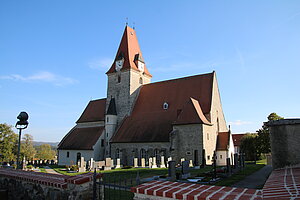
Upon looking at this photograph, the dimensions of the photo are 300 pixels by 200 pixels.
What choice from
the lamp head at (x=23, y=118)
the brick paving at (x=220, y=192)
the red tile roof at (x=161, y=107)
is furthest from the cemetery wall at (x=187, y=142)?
the brick paving at (x=220, y=192)

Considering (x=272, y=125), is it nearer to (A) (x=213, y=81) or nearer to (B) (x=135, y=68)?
(A) (x=213, y=81)

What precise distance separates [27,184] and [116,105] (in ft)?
97.6

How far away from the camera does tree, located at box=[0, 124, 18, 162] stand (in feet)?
116

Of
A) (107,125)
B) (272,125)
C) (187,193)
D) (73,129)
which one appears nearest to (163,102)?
(107,125)

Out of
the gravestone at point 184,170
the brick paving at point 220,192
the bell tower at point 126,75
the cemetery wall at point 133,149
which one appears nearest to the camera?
the brick paving at point 220,192

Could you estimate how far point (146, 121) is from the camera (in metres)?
29.8

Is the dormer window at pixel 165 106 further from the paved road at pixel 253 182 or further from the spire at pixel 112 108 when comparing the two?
the paved road at pixel 253 182

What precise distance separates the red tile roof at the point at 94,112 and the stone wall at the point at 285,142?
107ft

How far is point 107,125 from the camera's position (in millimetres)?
33156

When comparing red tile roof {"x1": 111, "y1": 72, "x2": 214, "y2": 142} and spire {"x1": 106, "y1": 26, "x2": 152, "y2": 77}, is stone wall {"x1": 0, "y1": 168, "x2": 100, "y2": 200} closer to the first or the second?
red tile roof {"x1": 111, "y1": 72, "x2": 214, "y2": 142}

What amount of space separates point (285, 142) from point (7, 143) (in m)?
40.9

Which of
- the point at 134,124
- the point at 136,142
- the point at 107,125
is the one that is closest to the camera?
the point at 136,142

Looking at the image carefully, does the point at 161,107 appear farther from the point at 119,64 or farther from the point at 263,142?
the point at 263,142

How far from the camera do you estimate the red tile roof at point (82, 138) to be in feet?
108
